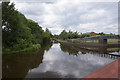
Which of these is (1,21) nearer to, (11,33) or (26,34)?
(11,33)

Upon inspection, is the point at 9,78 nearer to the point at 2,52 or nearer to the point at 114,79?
the point at 114,79

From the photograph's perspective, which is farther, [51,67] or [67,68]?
[51,67]

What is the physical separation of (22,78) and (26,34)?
49.4 feet

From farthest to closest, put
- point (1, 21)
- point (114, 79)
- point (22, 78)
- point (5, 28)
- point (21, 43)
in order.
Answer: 1. point (21, 43)
2. point (5, 28)
3. point (1, 21)
4. point (22, 78)
5. point (114, 79)

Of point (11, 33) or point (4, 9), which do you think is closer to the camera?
point (4, 9)

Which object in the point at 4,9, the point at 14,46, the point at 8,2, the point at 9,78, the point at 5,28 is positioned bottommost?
the point at 9,78

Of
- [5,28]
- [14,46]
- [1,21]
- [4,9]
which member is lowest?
[14,46]

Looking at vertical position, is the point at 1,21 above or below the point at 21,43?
above

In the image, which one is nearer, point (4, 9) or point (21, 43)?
point (4, 9)

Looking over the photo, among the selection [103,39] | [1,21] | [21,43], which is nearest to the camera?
[1,21]

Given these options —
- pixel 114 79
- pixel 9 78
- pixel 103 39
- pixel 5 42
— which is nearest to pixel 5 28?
pixel 5 42

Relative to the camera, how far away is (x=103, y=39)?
28.9 meters

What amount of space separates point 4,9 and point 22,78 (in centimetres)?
1415

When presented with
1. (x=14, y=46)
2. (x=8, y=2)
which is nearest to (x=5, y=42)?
(x=14, y=46)
